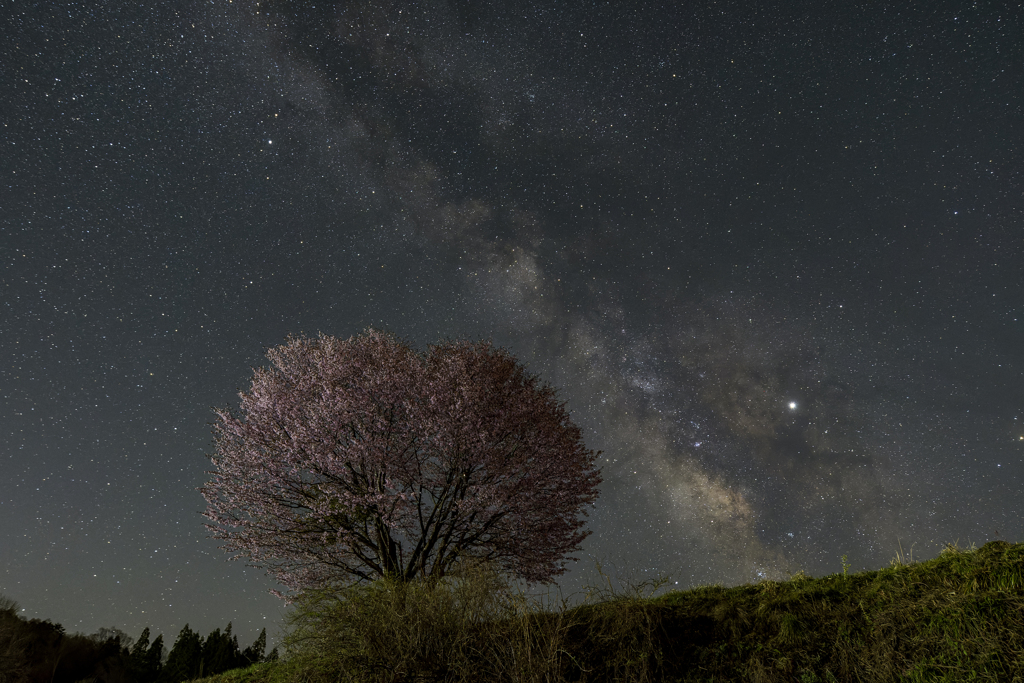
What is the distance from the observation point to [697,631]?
708 centimetres

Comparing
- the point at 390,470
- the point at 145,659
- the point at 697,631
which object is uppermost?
the point at 390,470

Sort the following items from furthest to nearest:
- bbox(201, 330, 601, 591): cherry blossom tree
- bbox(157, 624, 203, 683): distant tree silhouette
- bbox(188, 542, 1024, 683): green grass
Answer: bbox(157, 624, 203, 683): distant tree silhouette < bbox(201, 330, 601, 591): cherry blossom tree < bbox(188, 542, 1024, 683): green grass

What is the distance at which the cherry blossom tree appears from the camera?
41.7 ft

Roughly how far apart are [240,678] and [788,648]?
9266 mm

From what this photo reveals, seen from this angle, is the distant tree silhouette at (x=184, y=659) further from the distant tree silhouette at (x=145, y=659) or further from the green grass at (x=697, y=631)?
the green grass at (x=697, y=631)

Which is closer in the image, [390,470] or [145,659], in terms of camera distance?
[390,470]

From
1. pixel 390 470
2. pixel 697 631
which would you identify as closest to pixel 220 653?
pixel 390 470

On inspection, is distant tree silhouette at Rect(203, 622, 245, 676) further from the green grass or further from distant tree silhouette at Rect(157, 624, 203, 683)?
the green grass

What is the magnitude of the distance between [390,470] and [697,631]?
7.87m

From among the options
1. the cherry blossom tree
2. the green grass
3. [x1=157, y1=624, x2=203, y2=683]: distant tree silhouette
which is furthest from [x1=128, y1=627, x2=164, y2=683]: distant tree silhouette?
the green grass

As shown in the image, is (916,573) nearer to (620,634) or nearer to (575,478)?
(620,634)

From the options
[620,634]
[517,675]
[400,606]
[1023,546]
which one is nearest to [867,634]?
[1023,546]

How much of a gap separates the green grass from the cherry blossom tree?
4997mm

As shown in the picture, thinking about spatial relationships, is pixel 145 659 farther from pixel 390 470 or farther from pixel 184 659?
pixel 390 470
